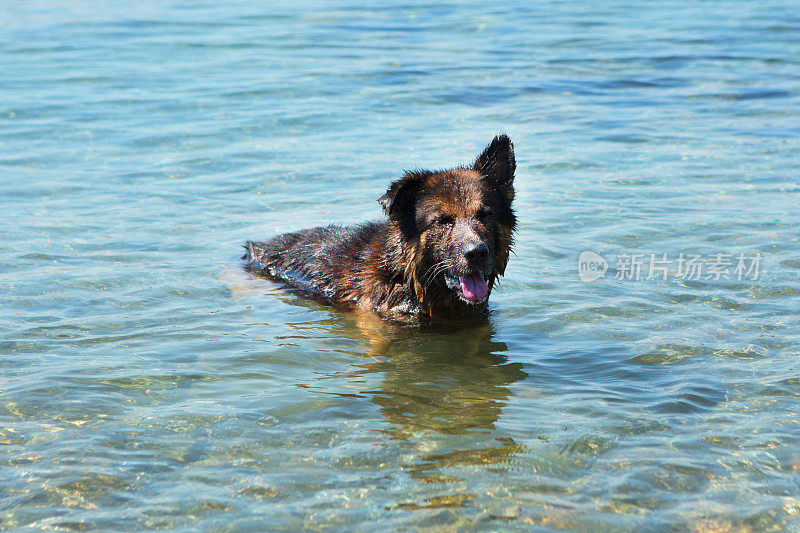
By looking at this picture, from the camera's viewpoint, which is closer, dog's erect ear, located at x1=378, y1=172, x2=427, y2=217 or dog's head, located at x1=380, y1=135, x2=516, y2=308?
dog's head, located at x1=380, y1=135, x2=516, y2=308

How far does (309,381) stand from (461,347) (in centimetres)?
140

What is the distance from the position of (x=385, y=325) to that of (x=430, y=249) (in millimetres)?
822

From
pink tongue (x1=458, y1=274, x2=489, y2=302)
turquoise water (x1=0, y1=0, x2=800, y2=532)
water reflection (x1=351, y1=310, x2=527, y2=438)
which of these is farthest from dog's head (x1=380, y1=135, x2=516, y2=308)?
turquoise water (x1=0, y1=0, x2=800, y2=532)

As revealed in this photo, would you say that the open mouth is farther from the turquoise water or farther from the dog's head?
the turquoise water

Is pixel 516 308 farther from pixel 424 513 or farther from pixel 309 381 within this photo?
pixel 424 513

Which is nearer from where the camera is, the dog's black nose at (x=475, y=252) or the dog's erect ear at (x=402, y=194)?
the dog's black nose at (x=475, y=252)

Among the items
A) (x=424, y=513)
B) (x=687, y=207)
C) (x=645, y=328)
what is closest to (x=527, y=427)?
(x=424, y=513)

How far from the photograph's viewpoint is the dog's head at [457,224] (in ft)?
23.0

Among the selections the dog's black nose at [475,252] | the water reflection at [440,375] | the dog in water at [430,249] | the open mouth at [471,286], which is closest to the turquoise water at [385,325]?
the water reflection at [440,375]

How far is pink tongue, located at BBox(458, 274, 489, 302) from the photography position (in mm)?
7164

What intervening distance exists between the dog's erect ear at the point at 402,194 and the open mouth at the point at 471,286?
2.36ft

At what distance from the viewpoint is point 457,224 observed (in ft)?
23.2

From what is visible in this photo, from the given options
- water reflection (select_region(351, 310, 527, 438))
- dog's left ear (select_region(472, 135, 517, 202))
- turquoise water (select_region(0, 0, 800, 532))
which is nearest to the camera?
turquoise water (select_region(0, 0, 800, 532))

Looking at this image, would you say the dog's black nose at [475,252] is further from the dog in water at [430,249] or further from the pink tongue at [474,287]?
the pink tongue at [474,287]
